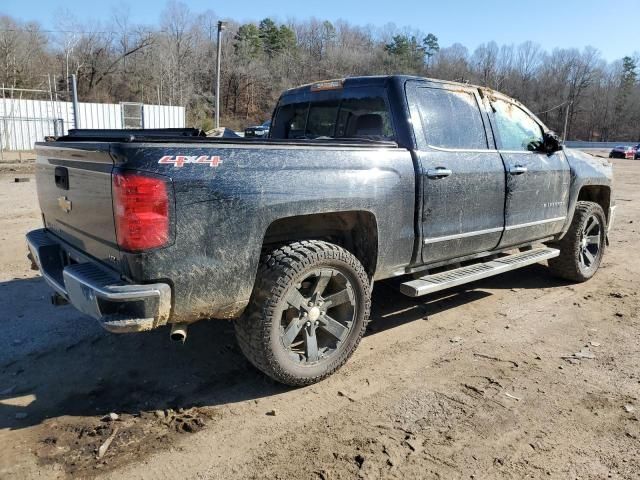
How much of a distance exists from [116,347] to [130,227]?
1.74 meters

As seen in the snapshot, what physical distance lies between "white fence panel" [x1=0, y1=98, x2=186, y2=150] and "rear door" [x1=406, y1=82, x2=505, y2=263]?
2191cm

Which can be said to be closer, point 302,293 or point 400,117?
point 302,293

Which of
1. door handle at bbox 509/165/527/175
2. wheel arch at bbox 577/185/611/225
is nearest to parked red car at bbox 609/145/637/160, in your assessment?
wheel arch at bbox 577/185/611/225

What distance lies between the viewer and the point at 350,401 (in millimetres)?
3395

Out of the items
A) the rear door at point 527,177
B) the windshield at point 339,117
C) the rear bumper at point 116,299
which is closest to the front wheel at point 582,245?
the rear door at point 527,177

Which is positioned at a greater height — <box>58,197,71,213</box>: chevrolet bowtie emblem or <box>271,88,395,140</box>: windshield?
<box>271,88,395,140</box>: windshield

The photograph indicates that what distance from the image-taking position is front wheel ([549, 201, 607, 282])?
Result: 19.4 feet

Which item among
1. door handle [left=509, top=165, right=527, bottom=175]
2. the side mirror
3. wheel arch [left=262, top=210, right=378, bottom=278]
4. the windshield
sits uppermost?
the windshield

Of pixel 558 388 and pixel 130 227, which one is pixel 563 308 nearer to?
pixel 558 388

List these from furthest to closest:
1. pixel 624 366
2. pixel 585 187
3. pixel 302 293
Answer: pixel 585 187 → pixel 624 366 → pixel 302 293

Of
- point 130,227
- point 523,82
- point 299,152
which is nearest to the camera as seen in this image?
point 130,227

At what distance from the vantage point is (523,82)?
98.0 m

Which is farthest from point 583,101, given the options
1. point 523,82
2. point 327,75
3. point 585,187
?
point 585,187

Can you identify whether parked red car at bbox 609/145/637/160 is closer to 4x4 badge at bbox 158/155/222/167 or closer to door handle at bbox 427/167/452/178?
door handle at bbox 427/167/452/178
